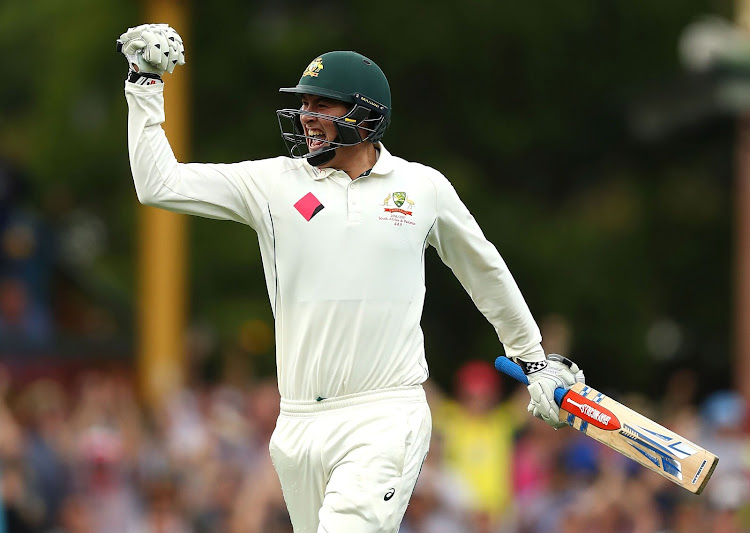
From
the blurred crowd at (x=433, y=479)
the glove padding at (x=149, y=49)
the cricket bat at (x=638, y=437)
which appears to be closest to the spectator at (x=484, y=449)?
the blurred crowd at (x=433, y=479)

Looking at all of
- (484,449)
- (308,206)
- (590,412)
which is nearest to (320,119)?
(308,206)

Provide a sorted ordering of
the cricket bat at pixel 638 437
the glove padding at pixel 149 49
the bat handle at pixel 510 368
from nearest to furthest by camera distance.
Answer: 1. the glove padding at pixel 149 49
2. the cricket bat at pixel 638 437
3. the bat handle at pixel 510 368

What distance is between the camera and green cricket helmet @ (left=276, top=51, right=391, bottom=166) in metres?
Result: 6.32

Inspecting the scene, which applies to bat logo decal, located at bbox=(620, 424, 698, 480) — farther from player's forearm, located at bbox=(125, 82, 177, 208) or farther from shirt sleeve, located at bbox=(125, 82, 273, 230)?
player's forearm, located at bbox=(125, 82, 177, 208)

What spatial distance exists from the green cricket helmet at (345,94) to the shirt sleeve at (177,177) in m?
0.24

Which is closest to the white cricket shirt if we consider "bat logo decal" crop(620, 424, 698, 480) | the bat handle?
the bat handle

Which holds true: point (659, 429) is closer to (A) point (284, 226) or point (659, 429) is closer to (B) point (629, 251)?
(A) point (284, 226)

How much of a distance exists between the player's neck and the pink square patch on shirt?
23 cm

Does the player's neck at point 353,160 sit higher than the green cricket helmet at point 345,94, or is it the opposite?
the green cricket helmet at point 345,94

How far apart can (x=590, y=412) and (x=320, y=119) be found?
1.66 m

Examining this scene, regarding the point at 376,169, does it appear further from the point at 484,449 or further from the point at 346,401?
the point at 484,449

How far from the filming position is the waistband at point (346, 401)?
6207mm

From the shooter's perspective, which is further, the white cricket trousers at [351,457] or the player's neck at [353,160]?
the player's neck at [353,160]

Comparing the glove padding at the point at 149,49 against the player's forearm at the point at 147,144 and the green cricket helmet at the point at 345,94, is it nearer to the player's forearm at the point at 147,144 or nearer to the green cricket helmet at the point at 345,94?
the player's forearm at the point at 147,144
